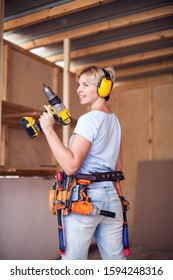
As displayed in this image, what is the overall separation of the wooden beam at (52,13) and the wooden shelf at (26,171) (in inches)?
59.2

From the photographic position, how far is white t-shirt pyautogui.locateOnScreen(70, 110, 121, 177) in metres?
1.72

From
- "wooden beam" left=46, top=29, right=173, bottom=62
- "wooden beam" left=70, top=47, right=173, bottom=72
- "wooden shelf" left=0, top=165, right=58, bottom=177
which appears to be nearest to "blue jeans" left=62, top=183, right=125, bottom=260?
"wooden shelf" left=0, top=165, right=58, bottom=177

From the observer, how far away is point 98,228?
1.85m

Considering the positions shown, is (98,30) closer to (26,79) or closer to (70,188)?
(26,79)

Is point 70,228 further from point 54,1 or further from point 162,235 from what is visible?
point 162,235

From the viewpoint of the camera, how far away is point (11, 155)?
13.9ft

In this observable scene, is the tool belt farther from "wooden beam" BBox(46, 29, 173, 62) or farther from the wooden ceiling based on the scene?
"wooden beam" BBox(46, 29, 173, 62)

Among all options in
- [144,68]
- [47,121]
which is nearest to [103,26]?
[144,68]

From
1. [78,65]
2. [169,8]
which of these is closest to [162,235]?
[78,65]

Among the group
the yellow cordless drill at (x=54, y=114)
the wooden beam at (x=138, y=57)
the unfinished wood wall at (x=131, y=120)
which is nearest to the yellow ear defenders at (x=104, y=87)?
the yellow cordless drill at (x=54, y=114)

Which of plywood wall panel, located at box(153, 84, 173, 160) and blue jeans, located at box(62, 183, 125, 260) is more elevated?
plywood wall panel, located at box(153, 84, 173, 160)

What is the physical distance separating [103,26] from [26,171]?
1.94 m

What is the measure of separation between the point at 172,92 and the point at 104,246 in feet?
13.6

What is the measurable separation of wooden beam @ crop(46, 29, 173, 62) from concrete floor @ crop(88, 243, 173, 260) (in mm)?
2607
